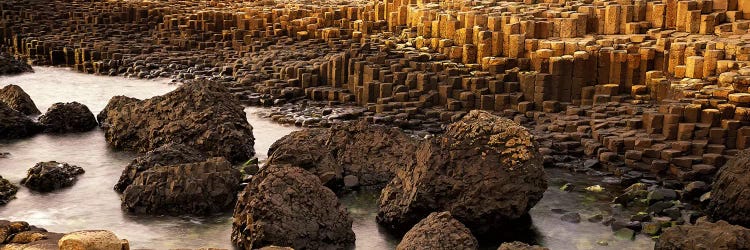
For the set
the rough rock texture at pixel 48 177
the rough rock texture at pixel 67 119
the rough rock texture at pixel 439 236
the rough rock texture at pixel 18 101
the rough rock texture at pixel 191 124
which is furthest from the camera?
the rough rock texture at pixel 18 101

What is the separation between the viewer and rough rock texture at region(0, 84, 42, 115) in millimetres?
16141

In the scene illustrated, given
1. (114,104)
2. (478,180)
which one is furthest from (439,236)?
(114,104)

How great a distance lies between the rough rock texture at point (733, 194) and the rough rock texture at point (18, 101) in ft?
35.4

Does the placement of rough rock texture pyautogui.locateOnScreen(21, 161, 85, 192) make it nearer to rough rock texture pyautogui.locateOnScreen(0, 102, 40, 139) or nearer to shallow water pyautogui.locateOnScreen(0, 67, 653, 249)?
shallow water pyautogui.locateOnScreen(0, 67, 653, 249)

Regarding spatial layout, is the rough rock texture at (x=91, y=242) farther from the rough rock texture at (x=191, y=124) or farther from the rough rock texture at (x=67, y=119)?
the rough rock texture at (x=67, y=119)

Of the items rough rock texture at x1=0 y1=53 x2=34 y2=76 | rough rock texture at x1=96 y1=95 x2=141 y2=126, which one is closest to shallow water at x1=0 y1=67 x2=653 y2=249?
rough rock texture at x1=96 y1=95 x2=141 y2=126

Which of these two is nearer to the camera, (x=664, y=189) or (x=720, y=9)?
(x=664, y=189)

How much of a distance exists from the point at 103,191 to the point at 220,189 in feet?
5.30

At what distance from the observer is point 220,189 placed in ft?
36.0

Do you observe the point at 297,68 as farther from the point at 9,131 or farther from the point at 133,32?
the point at 133,32

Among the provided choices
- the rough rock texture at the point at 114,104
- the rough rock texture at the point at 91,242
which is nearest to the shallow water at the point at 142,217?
the rough rock texture at the point at 114,104

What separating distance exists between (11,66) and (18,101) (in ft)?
18.5

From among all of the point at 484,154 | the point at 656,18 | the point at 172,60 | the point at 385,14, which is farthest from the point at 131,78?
the point at 484,154

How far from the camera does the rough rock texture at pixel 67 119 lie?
15.1 metres
